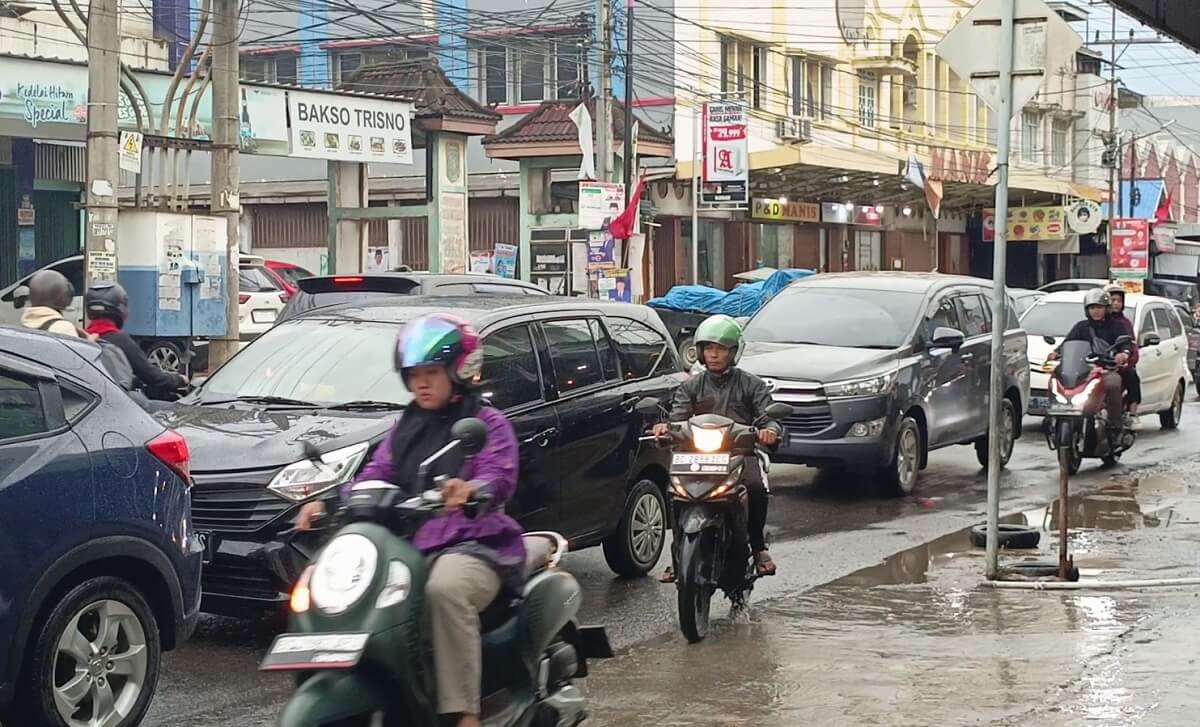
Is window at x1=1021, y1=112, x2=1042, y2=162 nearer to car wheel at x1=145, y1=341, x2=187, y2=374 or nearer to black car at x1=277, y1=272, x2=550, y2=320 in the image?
car wheel at x1=145, y1=341, x2=187, y2=374

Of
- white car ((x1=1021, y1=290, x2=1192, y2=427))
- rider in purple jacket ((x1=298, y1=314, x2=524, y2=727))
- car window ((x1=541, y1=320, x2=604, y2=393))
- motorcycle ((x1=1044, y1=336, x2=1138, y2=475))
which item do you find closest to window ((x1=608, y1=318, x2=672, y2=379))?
car window ((x1=541, y1=320, x2=604, y2=393))

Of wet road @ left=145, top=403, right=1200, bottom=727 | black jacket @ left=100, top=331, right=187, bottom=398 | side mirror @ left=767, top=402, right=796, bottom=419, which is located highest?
black jacket @ left=100, top=331, right=187, bottom=398

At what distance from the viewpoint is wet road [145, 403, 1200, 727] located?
657 centimetres

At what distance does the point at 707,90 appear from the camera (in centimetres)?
3844

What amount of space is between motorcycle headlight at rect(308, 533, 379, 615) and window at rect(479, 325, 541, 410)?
3.86 m

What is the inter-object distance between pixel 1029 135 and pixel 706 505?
1985 inches

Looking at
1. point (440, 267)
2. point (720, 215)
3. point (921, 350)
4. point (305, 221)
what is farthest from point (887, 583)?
point (305, 221)

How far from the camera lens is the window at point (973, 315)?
48.1 ft

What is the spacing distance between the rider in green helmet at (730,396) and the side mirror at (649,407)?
41cm

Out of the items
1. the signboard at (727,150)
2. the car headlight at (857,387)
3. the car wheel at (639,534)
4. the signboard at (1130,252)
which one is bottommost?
the car wheel at (639,534)

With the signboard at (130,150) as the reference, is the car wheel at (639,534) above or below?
below

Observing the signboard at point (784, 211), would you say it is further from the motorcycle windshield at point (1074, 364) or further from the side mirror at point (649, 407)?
the side mirror at point (649, 407)

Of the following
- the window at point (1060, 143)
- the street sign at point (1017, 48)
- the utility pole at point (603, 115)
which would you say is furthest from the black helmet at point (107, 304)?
the window at point (1060, 143)

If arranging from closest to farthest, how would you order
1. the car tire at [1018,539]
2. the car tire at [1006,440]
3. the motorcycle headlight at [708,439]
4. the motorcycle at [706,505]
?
1. the motorcycle at [706,505]
2. the motorcycle headlight at [708,439]
3. the car tire at [1018,539]
4. the car tire at [1006,440]
